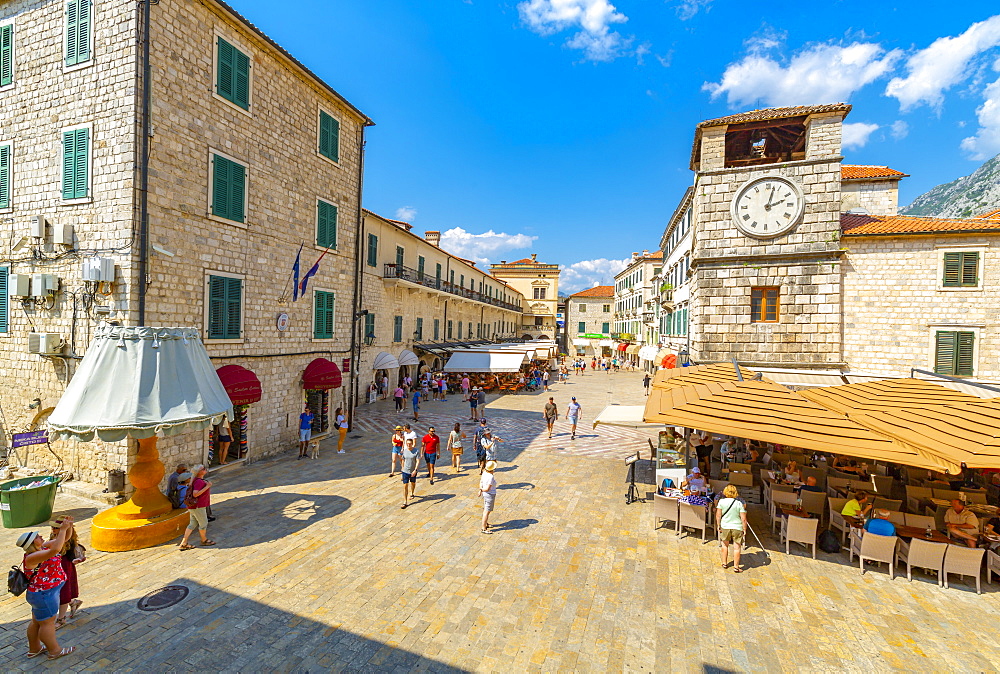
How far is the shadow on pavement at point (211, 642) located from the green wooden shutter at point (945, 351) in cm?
1790

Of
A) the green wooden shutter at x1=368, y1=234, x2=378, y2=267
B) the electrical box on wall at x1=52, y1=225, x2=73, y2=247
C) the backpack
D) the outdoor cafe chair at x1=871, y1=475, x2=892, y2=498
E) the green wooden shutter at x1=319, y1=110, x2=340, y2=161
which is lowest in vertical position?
the backpack

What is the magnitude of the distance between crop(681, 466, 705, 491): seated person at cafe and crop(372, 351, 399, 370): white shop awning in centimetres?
1565

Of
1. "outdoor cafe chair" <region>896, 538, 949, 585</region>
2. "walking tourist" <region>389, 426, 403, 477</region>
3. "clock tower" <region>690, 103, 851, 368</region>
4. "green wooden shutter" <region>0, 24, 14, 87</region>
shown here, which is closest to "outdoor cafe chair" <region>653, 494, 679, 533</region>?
"outdoor cafe chair" <region>896, 538, 949, 585</region>

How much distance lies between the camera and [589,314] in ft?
223

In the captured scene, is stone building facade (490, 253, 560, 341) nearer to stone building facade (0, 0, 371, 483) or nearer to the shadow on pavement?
stone building facade (0, 0, 371, 483)

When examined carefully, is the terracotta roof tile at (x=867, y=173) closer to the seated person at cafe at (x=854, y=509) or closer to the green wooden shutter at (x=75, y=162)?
the seated person at cafe at (x=854, y=509)

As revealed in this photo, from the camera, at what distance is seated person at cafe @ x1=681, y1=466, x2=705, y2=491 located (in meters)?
8.55

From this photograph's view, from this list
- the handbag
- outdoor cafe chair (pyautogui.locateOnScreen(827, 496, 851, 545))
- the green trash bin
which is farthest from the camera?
the green trash bin

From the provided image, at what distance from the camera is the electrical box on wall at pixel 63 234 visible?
9844 mm

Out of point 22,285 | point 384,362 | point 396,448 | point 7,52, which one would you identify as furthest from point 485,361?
point 7,52

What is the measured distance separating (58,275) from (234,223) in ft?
12.7

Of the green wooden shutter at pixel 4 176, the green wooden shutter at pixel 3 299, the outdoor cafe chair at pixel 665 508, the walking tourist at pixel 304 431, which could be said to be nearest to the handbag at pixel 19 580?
the walking tourist at pixel 304 431

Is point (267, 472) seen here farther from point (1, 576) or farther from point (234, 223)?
point (234, 223)

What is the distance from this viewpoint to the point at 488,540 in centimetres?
772
